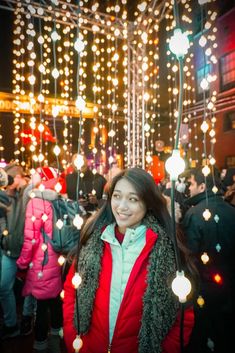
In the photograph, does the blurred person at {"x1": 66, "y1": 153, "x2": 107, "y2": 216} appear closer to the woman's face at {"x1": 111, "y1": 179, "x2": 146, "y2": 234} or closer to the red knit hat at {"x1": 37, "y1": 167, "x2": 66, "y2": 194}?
the red knit hat at {"x1": 37, "y1": 167, "x2": 66, "y2": 194}

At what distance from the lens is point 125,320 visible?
48.2 inches

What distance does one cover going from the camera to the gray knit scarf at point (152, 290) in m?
1.19

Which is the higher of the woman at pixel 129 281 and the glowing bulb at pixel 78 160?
the glowing bulb at pixel 78 160

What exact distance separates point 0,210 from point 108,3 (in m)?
5.77

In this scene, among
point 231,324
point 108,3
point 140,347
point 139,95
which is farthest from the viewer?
point 139,95

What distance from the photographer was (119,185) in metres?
1.48

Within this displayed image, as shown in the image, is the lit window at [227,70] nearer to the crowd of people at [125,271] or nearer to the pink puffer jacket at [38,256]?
the crowd of people at [125,271]

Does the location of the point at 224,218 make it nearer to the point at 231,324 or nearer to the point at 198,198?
the point at 198,198

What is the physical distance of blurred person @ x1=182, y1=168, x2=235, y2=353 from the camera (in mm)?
2273

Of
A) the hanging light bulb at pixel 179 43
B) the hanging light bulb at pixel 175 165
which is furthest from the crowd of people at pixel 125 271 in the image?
the hanging light bulb at pixel 179 43

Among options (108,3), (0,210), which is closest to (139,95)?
(108,3)

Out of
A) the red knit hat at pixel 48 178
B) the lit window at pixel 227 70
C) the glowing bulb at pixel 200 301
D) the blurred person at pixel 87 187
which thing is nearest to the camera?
the glowing bulb at pixel 200 301

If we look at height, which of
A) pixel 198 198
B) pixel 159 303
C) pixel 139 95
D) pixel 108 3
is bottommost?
pixel 159 303

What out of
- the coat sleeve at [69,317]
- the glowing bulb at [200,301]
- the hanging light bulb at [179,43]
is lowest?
the glowing bulb at [200,301]
